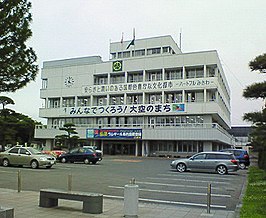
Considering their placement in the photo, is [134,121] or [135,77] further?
[135,77]

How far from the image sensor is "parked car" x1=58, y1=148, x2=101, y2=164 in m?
29.2

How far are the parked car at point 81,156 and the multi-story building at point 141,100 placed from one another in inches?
844

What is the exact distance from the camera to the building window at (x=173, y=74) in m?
52.2

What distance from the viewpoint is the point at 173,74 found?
5312cm

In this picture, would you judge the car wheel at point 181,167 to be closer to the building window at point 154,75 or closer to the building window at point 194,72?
the building window at point 194,72

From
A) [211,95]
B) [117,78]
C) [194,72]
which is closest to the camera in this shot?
[211,95]

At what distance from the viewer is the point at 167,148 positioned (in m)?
52.6

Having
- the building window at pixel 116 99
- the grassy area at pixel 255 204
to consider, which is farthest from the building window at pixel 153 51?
the grassy area at pixel 255 204

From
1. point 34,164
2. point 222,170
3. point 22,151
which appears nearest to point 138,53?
point 22,151

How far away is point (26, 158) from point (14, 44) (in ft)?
57.6

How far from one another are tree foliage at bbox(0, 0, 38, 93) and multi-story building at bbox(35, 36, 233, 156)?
41.3 metres

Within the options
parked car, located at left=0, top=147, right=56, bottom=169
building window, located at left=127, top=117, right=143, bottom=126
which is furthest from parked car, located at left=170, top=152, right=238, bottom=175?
building window, located at left=127, top=117, right=143, bottom=126

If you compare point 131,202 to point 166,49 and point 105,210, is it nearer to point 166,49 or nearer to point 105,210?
point 105,210

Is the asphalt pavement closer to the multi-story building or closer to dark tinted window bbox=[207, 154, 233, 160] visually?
dark tinted window bbox=[207, 154, 233, 160]
